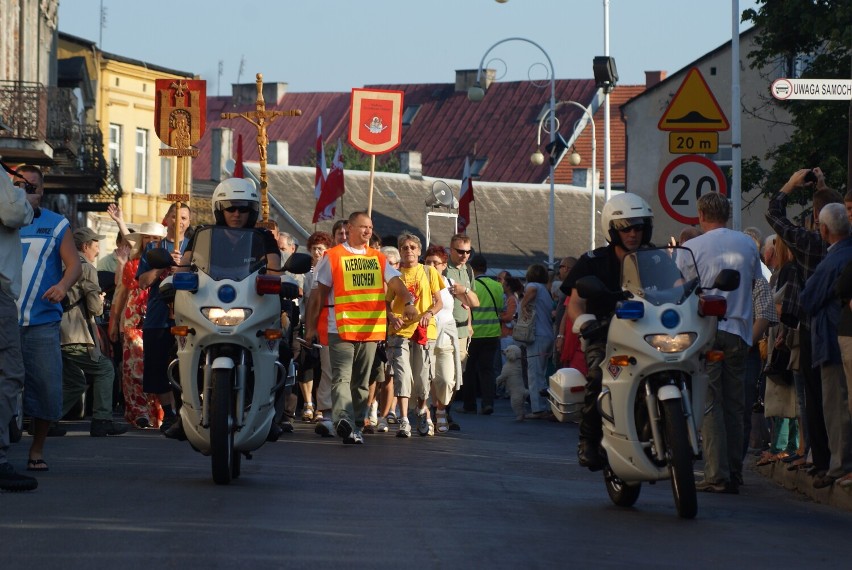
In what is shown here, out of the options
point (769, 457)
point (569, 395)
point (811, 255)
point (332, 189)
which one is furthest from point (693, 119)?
point (332, 189)

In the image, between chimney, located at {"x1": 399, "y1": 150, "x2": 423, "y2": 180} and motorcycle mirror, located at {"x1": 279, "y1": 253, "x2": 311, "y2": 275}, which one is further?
chimney, located at {"x1": 399, "y1": 150, "x2": 423, "y2": 180}

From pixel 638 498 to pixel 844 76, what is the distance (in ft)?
80.5

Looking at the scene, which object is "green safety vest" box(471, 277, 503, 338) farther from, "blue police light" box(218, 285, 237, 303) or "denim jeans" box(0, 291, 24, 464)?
"denim jeans" box(0, 291, 24, 464)

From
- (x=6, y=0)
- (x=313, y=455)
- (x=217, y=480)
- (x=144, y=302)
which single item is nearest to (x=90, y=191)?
(x=6, y=0)

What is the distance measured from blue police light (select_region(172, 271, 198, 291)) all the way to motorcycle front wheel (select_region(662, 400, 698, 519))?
3.11m

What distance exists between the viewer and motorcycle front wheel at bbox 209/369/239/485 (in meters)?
11.0

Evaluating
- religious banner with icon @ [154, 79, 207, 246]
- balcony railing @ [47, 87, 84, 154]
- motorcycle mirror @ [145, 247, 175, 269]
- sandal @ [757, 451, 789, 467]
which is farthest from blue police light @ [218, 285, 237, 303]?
balcony railing @ [47, 87, 84, 154]

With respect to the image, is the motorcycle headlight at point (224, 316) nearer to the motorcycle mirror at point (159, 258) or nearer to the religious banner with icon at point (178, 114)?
the motorcycle mirror at point (159, 258)

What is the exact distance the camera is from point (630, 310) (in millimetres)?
10234

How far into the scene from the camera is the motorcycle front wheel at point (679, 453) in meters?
9.84

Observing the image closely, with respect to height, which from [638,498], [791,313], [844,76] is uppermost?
[844,76]

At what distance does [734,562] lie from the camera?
8422mm

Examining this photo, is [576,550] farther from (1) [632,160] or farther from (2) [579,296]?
(1) [632,160]

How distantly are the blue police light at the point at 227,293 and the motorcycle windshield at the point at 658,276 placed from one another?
8.08 feet
